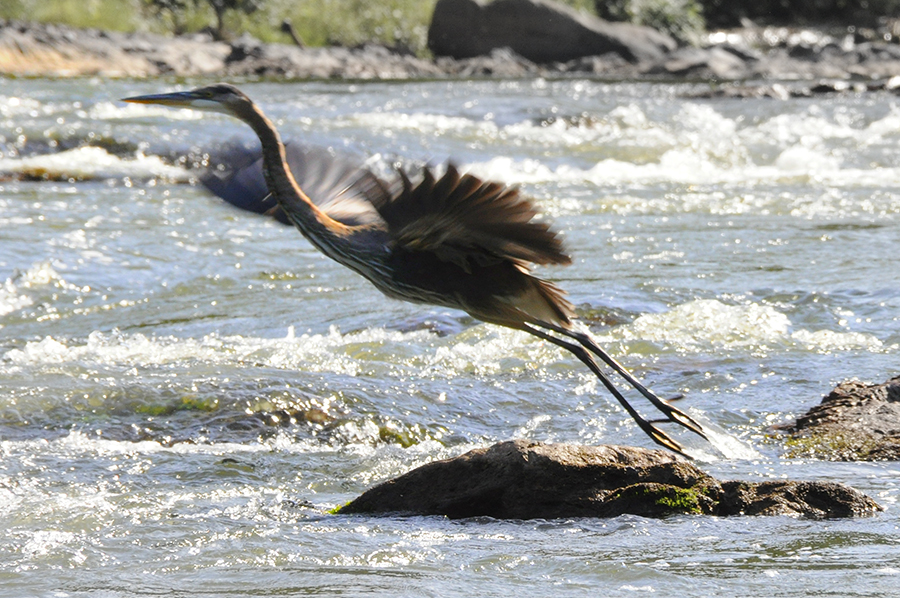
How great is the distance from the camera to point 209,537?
3.52 m

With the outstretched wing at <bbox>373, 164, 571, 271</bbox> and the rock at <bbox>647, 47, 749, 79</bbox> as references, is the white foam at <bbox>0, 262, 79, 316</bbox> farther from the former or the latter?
the rock at <bbox>647, 47, 749, 79</bbox>

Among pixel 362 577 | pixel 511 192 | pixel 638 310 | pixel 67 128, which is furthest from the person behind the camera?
pixel 67 128

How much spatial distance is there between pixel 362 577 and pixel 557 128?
1460cm

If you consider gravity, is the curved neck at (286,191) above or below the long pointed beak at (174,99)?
below

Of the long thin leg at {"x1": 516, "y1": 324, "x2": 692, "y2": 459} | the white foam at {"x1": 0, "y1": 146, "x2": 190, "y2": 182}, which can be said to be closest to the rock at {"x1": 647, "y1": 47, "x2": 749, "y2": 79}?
the white foam at {"x1": 0, "y1": 146, "x2": 190, "y2": 182}

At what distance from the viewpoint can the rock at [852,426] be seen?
170 inches

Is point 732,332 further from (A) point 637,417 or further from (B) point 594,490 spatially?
(B) point 594,490

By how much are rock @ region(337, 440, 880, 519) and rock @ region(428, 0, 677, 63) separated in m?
29.9

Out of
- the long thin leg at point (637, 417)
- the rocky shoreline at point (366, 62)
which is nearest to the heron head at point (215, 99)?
the long thin leg at point (637, 417)

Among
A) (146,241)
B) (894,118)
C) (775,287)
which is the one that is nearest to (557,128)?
(894,118)

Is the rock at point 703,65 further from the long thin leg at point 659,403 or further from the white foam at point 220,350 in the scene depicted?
the long thin leg at point 659,403

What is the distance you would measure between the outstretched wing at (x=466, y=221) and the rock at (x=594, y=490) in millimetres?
761

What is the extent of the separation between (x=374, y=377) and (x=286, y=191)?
4.87 feet

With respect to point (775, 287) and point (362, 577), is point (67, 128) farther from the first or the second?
point (362, 577)
